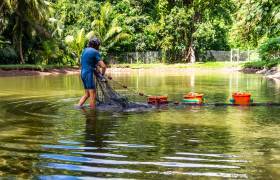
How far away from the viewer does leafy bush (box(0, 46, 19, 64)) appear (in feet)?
121

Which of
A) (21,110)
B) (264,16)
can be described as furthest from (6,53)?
(21,110)

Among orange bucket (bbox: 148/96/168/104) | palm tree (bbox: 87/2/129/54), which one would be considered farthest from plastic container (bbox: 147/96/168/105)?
palm tree (bbox: 87/2/129/54)

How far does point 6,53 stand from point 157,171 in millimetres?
33474

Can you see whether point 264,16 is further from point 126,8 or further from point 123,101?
point 126,8

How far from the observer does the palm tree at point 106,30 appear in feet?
151

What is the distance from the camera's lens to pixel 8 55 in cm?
3716

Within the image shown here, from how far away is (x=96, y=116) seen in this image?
10.2m

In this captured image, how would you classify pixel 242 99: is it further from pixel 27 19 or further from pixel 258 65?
pixel 27 19

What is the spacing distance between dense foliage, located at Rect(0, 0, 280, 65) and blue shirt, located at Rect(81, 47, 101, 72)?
2628cm

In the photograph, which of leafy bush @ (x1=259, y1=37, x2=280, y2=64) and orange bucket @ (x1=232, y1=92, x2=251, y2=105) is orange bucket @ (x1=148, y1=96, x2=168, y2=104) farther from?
leafy bush @ (x1=259, y1=37, x2=280, y2=64)

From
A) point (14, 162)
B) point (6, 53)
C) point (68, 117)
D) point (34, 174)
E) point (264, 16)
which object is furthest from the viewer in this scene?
point (6, 53)

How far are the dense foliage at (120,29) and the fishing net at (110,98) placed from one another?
26.2 m

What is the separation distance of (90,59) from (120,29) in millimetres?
34198

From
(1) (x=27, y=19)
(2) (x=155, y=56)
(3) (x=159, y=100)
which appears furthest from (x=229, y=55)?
(3) (x=159, y=100)
